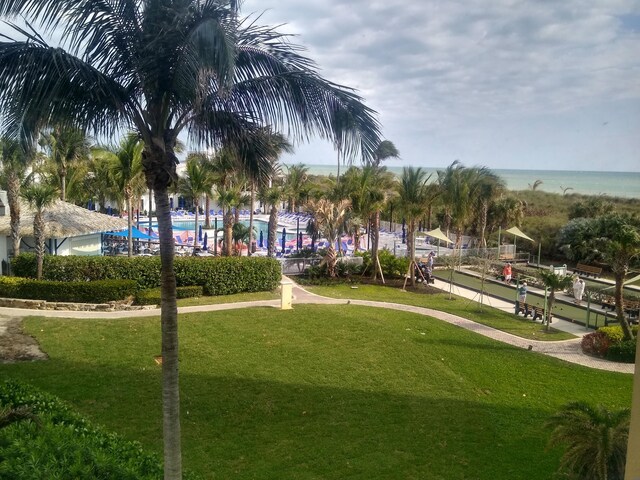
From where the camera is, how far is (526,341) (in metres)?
14.7

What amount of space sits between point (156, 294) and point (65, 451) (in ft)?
38.1

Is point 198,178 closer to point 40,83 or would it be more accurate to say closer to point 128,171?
point 128,171

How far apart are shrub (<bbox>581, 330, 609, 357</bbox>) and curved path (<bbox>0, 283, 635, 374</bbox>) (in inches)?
8.7

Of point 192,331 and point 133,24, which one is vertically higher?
point 133,24

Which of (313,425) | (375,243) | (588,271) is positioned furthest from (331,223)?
(313,425)

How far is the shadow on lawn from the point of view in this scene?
755 centimetres

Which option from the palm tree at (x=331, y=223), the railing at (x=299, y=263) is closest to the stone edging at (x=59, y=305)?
the railing at (x=299, y=263)

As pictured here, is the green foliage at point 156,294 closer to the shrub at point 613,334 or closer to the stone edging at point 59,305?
the stone edging at point 59,305

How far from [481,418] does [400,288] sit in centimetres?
1373

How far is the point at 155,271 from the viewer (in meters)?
18.0

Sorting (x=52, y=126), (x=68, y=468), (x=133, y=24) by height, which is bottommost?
(x=68, y=468)

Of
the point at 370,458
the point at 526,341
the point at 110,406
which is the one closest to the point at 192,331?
the point at 110,406

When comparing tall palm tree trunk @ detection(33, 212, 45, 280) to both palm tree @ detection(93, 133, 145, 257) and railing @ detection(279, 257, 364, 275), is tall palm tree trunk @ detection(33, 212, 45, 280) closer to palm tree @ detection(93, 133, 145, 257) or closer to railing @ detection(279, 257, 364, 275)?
palm tree @ detection(93, 133, 145, 257)

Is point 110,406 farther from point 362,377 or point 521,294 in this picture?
point 521,294
